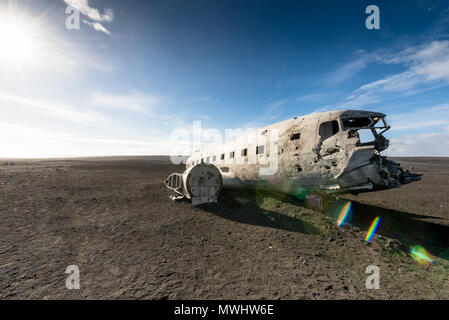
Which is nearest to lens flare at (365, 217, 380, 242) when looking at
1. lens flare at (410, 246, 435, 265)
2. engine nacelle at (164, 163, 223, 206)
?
lens flare at (410, 246, 435, 265)

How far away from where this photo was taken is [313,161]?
829 centimetres

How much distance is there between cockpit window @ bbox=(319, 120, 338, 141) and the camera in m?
8.22

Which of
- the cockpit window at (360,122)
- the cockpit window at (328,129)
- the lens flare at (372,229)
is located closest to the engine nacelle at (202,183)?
the cockpit window at (328,129)

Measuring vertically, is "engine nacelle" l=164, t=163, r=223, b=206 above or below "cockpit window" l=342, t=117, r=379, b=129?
below

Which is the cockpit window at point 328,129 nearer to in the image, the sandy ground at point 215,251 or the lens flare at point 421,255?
the sandy ground at point 215,251

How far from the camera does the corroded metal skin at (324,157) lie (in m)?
7.05

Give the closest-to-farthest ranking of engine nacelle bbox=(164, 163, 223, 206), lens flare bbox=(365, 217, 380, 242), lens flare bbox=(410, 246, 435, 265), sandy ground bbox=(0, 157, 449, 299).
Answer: sandy ground bbox=(0, 157, 449, 299), lens flare bbox=(410, 246, 435, 265), lens flare bbox=(365, 217, 380, 242), engine nacelle bbox=(164, 163, 223, 206)

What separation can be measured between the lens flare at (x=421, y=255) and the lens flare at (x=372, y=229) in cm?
114

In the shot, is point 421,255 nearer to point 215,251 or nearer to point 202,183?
point 215,251

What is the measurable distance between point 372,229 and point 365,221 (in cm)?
123

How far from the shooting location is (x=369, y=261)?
5.56m

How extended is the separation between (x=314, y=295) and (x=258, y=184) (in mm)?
7330

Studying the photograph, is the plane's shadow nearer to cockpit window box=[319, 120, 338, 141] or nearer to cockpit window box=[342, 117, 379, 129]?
cockpit window box=[319, 120, 338, 141]

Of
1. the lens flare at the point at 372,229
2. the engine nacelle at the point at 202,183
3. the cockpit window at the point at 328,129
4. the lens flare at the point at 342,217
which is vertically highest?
the cockpit window at the point at 328,129
